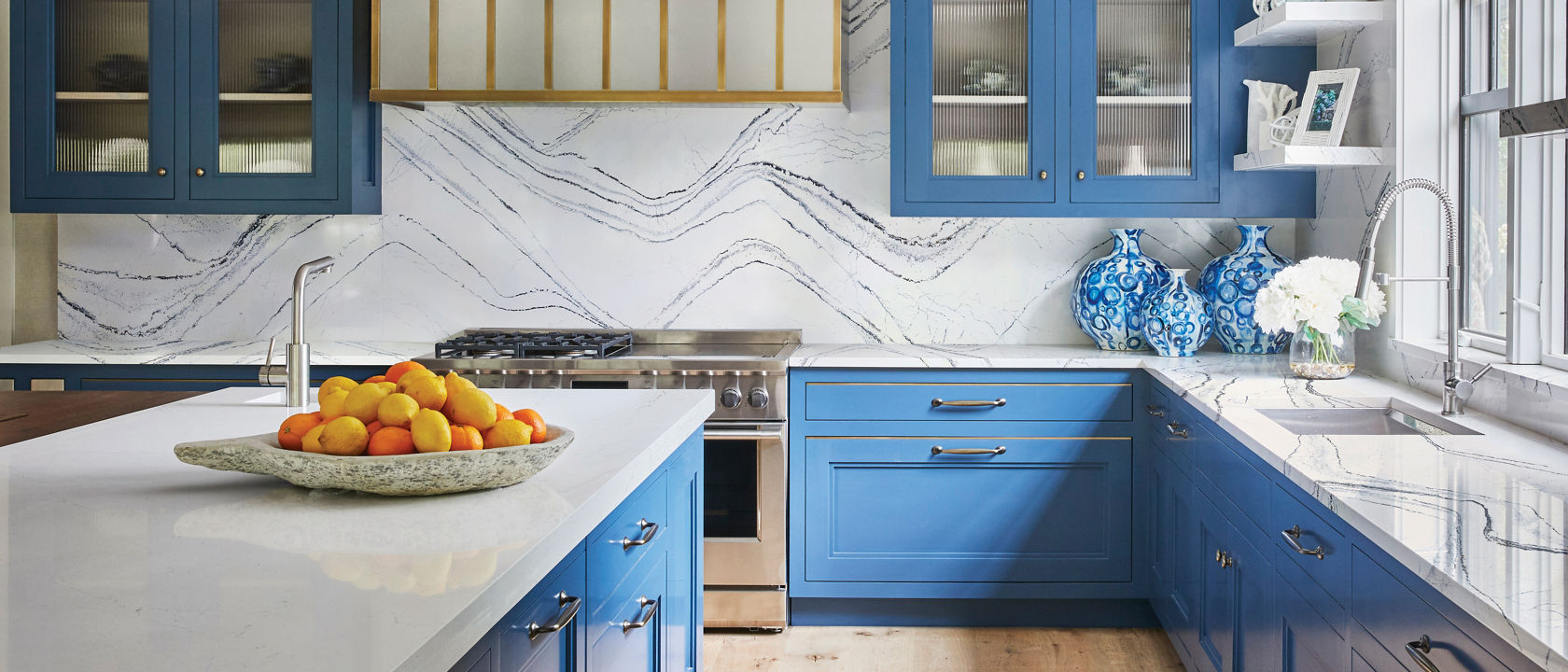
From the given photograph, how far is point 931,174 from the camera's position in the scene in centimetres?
338

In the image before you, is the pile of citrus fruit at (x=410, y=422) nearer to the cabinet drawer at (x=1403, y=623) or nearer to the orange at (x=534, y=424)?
the orange at (x=534, y=424)

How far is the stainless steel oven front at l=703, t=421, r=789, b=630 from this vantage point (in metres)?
3.21

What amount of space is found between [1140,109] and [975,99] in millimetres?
474

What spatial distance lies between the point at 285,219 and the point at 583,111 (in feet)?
3.46

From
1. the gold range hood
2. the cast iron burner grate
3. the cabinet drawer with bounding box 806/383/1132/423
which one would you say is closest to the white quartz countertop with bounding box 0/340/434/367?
the cast iron burner grate

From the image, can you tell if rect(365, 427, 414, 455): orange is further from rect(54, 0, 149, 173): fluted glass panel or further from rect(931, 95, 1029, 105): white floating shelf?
rect(54, 0, 149, 173): fluted glass panel

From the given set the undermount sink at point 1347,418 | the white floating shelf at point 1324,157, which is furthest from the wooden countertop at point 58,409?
the white floating shelf at point 1324,157

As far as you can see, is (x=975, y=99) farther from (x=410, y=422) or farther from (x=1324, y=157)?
(x=410, y=422)

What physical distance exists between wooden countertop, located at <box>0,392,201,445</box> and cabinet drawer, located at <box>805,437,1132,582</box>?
1.70 m

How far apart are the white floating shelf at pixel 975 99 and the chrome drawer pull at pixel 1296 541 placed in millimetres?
1754

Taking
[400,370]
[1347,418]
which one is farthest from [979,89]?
[400,370]

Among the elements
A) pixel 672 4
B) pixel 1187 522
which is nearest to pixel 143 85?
pixel 672 4

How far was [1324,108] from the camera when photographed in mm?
3068

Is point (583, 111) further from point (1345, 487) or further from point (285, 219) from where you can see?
point (1345, 487)
